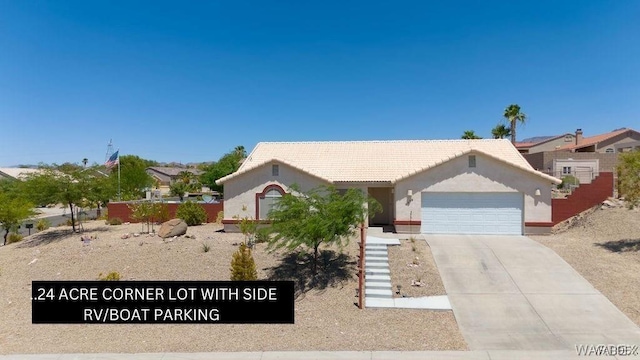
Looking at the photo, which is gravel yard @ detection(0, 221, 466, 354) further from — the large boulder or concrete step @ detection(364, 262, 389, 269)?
the large boulder

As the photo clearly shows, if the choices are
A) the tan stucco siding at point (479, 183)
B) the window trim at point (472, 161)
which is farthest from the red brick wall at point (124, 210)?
the window trim at point (472, 161)

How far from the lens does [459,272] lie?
13.9 metres

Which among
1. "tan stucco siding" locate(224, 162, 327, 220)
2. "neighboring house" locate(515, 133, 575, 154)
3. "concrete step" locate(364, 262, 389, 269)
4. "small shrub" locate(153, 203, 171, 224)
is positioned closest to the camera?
"concrete step" locate(364, 262, 389, 269)

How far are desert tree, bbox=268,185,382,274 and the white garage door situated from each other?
7953mm

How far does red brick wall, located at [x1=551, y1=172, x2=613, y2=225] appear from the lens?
2133cm

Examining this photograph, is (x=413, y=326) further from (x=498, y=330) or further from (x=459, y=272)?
(x=459, y=272)

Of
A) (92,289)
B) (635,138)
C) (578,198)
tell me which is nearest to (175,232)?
(92,289)

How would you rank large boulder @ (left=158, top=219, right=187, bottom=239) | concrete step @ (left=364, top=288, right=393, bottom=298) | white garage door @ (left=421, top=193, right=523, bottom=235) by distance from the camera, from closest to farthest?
concrete step @ (left=364, top=288, right=393, bottom=298), large boulder @ (left=158, top=219, right=187, bottom=239), white garage door @ (left=421, top=193, right=523, bottom=235)

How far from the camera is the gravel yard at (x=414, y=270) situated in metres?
12.5

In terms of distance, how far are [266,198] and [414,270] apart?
9931mm

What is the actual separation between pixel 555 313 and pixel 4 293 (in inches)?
769

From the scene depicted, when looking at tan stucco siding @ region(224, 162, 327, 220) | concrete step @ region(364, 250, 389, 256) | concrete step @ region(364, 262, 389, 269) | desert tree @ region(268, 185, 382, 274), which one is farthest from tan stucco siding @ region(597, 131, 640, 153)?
desert tree @ region(268, 185, 382, 274)

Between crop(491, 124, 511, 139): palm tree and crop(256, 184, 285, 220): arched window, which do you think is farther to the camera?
crop(491, 124, 511, 139): palm tree

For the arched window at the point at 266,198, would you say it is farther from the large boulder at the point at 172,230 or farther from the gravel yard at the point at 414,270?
the gravel yard at the point at 414,270
